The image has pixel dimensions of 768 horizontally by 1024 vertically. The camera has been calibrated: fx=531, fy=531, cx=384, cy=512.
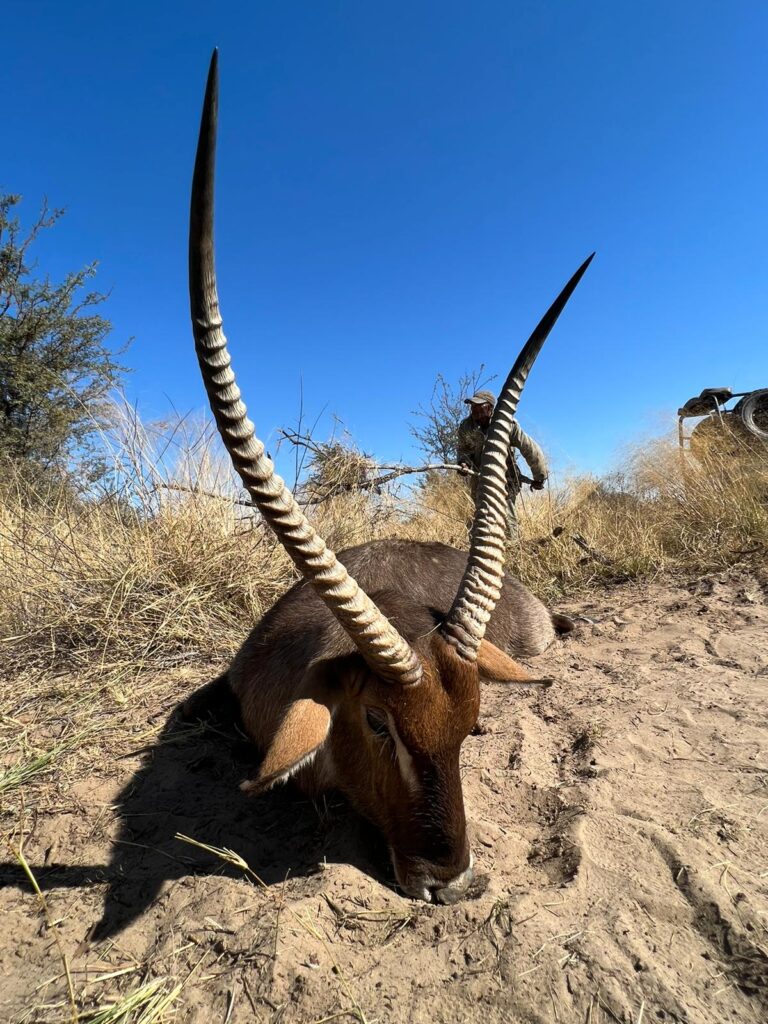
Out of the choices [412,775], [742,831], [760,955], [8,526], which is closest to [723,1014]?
[760,955]

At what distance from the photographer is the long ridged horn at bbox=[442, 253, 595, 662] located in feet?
7.86

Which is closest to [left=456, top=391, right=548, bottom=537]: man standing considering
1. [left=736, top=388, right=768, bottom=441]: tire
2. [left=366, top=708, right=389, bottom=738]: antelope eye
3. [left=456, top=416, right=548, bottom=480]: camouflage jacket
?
[left=456, top=416, right=548, bottom=480]: camouflage jacket

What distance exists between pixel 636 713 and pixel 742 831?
112 cm

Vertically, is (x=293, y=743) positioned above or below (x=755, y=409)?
below

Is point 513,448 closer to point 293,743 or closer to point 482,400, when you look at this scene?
point 482,400

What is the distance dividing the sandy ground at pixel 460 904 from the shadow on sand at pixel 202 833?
0.03 ft

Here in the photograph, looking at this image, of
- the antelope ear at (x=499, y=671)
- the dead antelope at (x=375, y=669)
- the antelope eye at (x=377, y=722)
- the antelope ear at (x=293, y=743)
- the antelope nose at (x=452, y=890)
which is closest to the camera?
the dead antelope at (x=375, y=669)

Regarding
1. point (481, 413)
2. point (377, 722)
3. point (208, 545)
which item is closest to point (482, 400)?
point (481, 413)

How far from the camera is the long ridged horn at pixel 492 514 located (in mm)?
2395

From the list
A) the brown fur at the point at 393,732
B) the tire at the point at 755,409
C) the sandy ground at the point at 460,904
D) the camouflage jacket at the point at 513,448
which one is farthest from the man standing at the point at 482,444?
the brown fur at the point at 393,732

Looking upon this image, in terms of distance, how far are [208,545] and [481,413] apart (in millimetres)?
5414

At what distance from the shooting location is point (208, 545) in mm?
5168

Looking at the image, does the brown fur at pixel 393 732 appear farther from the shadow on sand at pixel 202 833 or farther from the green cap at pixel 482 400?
the green cap at pixel 482 400

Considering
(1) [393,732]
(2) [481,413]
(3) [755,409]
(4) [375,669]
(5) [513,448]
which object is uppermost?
(2) [481,413]
